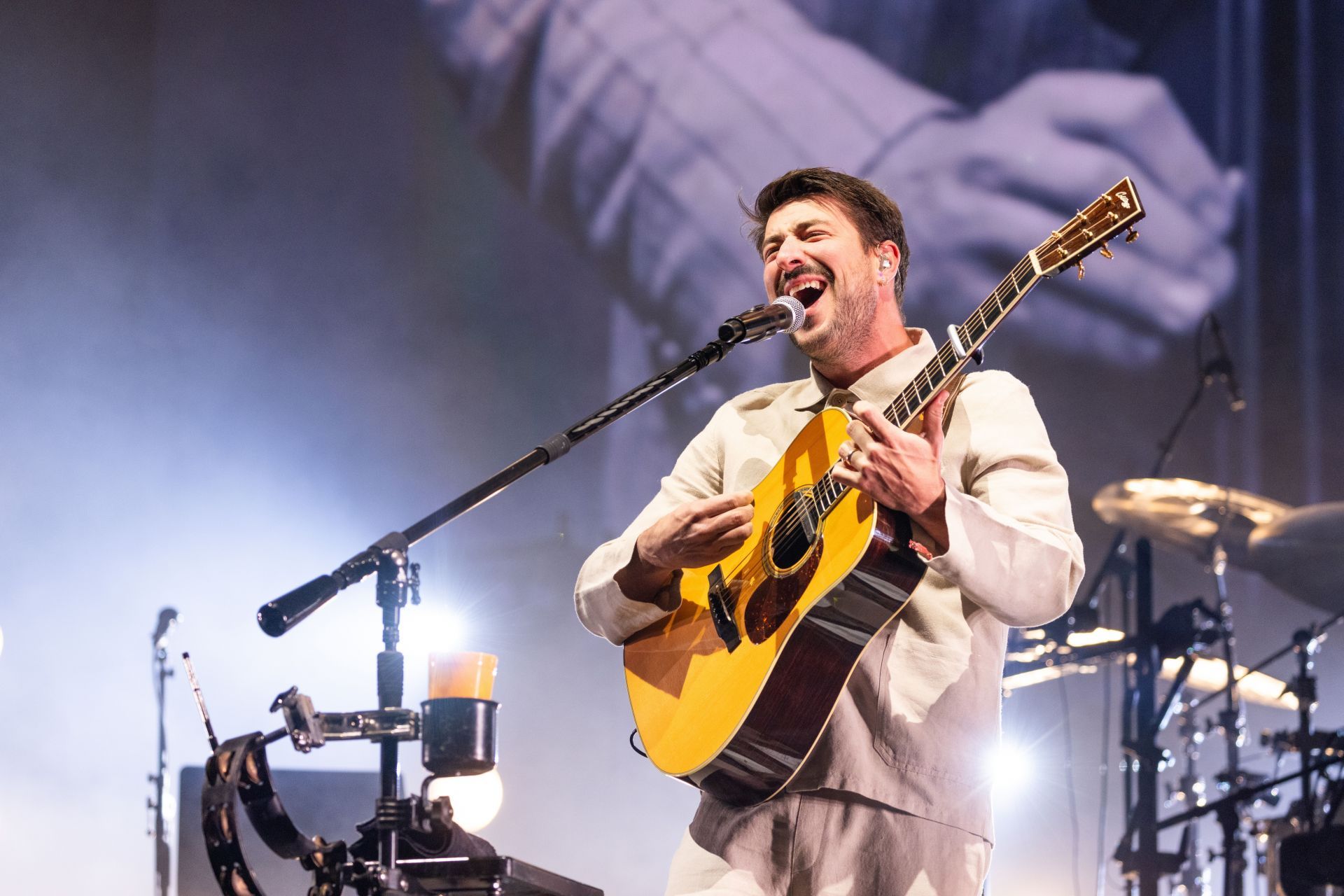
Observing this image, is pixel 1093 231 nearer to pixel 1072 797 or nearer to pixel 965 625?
pixel 965 625

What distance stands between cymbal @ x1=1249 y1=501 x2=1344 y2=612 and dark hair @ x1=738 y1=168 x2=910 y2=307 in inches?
126

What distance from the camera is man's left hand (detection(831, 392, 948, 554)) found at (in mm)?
1774

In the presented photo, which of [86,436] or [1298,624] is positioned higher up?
[86,436]

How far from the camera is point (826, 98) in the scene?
6164 mm

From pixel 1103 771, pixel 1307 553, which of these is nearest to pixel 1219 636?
pixel 1307 553

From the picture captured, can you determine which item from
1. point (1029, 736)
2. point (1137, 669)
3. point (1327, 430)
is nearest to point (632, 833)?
point (1029, 736)

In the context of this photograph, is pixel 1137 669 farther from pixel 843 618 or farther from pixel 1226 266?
pixel 843 618

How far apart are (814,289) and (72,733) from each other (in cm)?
395

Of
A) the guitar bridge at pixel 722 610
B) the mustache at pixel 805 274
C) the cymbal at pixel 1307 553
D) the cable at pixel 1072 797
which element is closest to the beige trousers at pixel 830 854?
the guitar bridge at pixel 722 610

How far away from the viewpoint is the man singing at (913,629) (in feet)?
5.92

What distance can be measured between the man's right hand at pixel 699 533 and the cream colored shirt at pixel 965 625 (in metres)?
0.32

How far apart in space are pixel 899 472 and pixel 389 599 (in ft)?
2.57

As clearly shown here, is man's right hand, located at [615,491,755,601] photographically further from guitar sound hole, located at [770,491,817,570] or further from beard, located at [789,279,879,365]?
beard, located at [789,279,879,365]

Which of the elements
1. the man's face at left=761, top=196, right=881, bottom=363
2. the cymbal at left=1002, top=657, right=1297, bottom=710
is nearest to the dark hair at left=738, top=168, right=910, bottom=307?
the man's face at left=761, top=196, right=881, bottom=363
